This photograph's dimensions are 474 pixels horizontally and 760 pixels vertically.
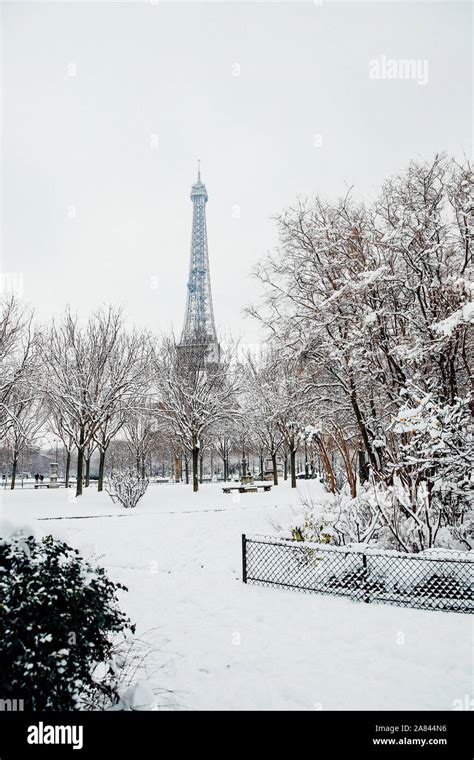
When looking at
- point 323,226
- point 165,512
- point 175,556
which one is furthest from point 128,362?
point 175,556

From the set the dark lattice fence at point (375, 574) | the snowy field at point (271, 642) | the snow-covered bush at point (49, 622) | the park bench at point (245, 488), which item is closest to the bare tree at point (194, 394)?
the park bench at point (245, 488)

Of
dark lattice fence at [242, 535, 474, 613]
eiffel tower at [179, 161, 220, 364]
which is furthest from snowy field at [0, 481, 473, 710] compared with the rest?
eiffel tower at [179, 161, 220, 364]

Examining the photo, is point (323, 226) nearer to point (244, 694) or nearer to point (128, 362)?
point (128, 362)

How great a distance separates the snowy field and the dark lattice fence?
0.86ft

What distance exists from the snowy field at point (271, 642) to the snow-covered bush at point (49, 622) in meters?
0.39

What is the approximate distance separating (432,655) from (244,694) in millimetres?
2406

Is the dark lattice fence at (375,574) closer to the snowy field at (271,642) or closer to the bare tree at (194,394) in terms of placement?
the snowy field at (271,642)

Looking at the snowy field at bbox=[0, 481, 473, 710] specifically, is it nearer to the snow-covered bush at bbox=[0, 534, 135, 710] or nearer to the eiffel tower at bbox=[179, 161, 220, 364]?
the snow-covered bush at bbox=[0, 534, 135, 710]

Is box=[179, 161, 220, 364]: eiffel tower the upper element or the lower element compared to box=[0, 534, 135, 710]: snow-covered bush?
upper

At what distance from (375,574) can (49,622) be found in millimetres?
5675

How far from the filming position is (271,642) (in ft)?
18.3

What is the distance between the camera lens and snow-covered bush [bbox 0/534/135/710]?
311cm
